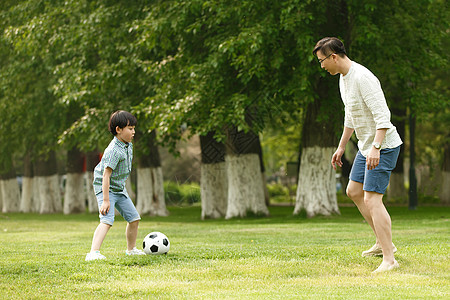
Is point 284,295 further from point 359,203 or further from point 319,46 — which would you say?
point 319,46

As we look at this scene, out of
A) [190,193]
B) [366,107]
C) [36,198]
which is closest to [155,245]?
[366,107]

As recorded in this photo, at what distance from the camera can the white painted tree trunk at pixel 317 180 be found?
1964 cm

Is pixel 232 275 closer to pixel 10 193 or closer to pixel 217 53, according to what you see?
pixel 217 53

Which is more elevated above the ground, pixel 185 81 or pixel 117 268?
pixel 185 81

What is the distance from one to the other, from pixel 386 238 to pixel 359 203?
735 millimetres

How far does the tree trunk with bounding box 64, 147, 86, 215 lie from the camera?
3180 centimetres

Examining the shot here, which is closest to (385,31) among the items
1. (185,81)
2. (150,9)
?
(185,81)

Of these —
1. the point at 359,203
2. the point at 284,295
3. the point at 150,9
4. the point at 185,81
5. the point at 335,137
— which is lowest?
the point at 284,295

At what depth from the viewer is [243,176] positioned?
2194 centimetres

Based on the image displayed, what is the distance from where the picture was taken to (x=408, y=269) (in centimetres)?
714

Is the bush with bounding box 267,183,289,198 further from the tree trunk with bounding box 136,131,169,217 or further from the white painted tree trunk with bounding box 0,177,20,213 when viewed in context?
the tree trunk with bounding box 136,131,169,217

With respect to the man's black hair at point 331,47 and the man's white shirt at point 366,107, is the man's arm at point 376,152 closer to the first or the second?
the man's white shirt at point 366,107

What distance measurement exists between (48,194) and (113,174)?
2693 centimetres

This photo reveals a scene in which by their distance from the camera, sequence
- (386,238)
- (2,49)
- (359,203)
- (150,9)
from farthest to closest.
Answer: (2,49), (150,9), (359,203), (386,238)
